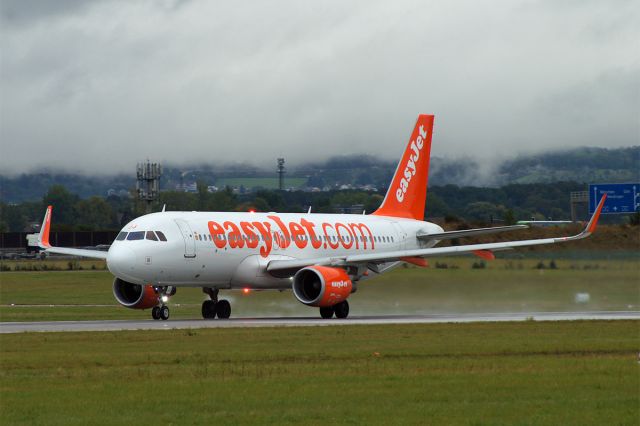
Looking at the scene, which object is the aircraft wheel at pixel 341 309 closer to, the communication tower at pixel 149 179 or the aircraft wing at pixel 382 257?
the aircraft wing at pixel 382 257

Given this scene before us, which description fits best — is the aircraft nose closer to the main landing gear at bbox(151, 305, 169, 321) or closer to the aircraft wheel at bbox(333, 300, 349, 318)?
the main landing gear at bbox(151, 305, 169, 321)

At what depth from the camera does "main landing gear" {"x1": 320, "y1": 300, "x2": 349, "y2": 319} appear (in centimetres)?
4912

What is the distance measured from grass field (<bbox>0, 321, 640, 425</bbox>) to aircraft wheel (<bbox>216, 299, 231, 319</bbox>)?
14362 mm

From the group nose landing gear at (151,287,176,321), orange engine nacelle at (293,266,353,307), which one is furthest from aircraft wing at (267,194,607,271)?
nose landing gear at (151,287,176,321)

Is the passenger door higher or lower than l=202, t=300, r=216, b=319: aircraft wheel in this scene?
higher

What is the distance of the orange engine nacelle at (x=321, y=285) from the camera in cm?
4684

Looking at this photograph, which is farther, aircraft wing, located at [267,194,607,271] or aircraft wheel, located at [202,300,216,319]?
aircraft wheel, located at [202,300,216,319]

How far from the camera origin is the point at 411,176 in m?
61.0

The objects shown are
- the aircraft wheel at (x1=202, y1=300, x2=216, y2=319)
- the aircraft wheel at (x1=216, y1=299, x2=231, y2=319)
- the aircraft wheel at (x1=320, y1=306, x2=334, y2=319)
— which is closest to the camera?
the aircraft wheel at (x1=320, y1=306, x2=334, y2=319)

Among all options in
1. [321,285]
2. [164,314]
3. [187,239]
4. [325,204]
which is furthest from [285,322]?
[325,204]

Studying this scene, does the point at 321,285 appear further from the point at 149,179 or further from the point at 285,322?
the point at 149,179

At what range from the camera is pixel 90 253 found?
169ft

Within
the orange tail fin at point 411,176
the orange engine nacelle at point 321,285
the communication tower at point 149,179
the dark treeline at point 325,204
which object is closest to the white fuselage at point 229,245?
the orange engine nacelle at point 321,285

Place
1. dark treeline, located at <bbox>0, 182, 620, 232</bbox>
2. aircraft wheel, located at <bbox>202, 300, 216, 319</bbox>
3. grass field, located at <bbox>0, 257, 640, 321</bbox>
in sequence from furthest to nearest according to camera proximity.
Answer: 1. dark treeline, located at <bbox>0, 182, 620, 232</bbox>
2. grass field, located at <bbox>0, 257, 640, 321</bbox>
3. aircraft wheel, located at <bbox>202, 300, 216, 319</bbox>
